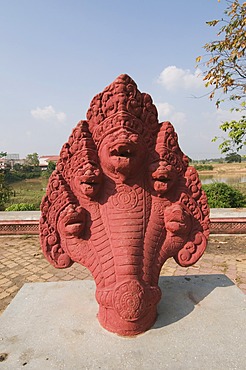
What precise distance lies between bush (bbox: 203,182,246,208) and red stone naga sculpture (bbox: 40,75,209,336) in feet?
18.1

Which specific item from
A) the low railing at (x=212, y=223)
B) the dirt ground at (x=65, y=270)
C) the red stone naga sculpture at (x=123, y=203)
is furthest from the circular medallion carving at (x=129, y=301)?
the low railing at (x=212, y=223)

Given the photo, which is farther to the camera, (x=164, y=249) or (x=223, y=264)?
(x=223, y=264)

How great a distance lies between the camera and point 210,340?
1.68 meters

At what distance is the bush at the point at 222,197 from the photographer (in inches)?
285

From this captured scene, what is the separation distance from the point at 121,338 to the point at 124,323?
10 cm

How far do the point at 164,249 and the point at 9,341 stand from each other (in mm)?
1262

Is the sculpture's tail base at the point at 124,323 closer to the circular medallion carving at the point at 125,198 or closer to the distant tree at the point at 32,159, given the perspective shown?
the circular medallion carving at the point at 125,198

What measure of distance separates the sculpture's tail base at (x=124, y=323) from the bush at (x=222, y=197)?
5881 mm

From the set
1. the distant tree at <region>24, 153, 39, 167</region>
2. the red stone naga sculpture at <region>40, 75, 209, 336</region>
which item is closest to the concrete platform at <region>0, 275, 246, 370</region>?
the red stone naga sculpture at <region>40, 75, 209, 336</region>

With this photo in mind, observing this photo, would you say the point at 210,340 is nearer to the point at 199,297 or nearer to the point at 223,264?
the point at 199,297

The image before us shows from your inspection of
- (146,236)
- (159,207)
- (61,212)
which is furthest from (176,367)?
(61,212)

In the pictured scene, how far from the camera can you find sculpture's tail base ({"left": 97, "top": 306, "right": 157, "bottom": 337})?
1.76 metres

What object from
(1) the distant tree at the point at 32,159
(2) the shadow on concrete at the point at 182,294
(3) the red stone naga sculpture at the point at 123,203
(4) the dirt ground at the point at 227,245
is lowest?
(4) the dirt ground at the point at 227,245

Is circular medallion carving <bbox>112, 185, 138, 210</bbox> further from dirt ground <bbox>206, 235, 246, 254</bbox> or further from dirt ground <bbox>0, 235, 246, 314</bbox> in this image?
dirt ground <bbox>206, 235, 246, 254</bbox>
